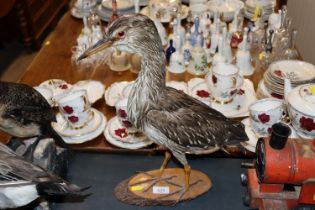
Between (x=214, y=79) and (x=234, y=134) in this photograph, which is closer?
(x=234, y=134)

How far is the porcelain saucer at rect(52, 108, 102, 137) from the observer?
54.7 inches

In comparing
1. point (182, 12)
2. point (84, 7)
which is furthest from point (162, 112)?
point (84, 7)

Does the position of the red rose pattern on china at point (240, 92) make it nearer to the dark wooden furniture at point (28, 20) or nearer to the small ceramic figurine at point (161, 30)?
the small ceramic figurine at point (161, 30)

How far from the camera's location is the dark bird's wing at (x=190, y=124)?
1102 millimetres

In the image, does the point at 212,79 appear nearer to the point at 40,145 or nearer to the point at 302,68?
the point at 302,68

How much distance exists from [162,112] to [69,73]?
2.46 feet

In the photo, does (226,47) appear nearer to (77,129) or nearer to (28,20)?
(77,129)

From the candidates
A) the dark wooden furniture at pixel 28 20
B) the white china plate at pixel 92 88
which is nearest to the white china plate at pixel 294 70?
the white china plate at pixel 92 88

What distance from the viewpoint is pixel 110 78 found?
5.54ft

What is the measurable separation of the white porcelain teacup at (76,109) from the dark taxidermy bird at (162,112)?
0.26m

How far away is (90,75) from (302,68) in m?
0.88

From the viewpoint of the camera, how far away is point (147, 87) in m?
1.11

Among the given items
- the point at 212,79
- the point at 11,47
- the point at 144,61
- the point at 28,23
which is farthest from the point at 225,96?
the point at 11,47

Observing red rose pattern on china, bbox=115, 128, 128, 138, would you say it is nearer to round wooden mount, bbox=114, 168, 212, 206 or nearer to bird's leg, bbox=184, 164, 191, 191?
round wooden mount, bbox=114, 168, 212, 206
